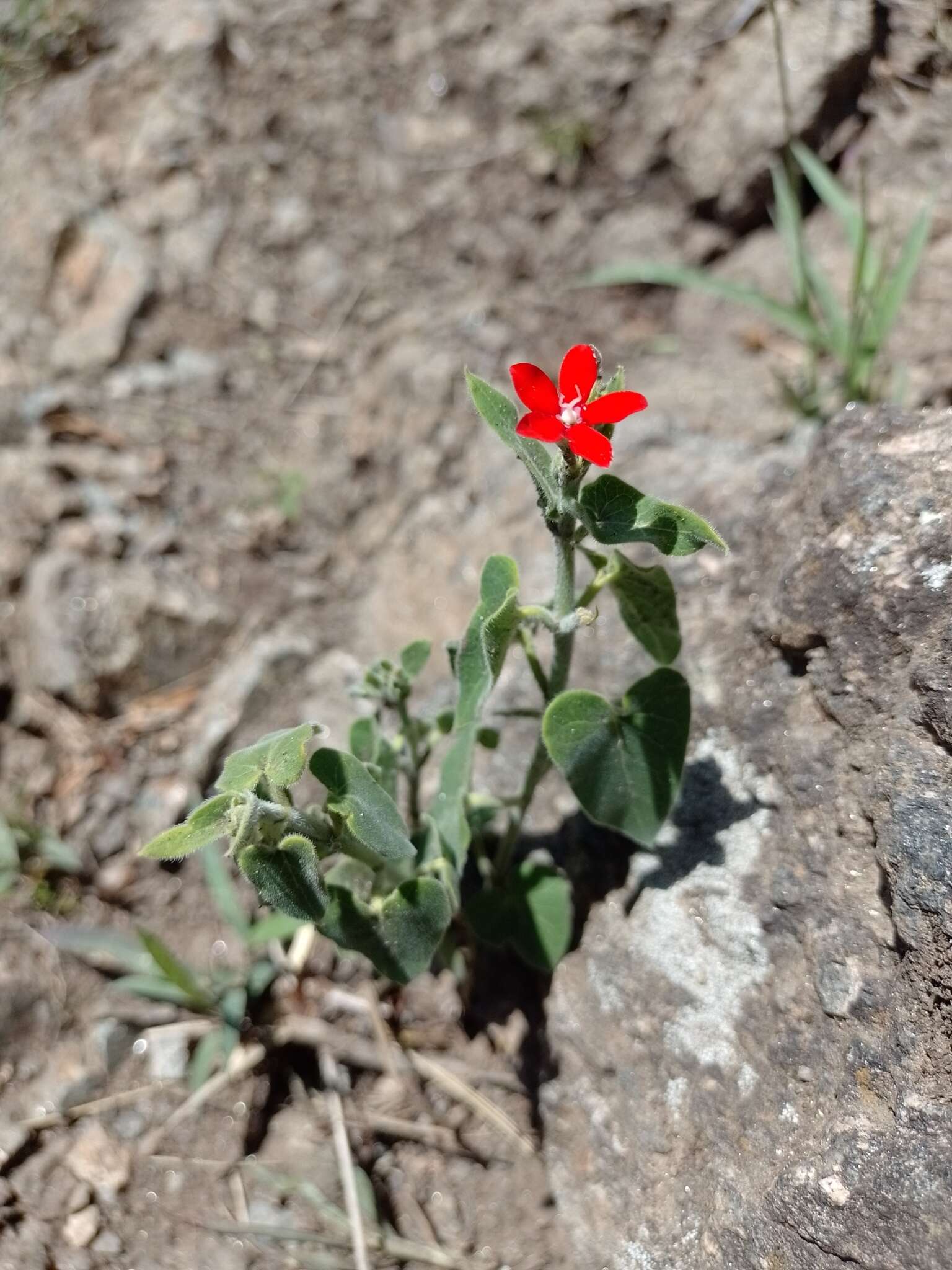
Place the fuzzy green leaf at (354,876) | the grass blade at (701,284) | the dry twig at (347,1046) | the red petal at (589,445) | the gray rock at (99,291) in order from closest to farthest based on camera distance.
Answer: the red petal at (589,445) < the fuzzy green leaf at (354,876) < the dry twig at (347,1046) < the grass blade at (701,284) < the gray rock at (99,291)

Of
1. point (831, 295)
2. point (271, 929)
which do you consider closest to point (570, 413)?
point (271, 929)

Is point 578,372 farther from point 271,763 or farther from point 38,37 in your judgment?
point 38,37

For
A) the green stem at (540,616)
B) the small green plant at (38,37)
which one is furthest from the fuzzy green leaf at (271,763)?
the small green plant at (38,37)

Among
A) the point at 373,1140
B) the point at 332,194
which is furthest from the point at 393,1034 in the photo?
the point at 332,194

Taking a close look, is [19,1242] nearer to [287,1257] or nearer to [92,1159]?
[92,1159]

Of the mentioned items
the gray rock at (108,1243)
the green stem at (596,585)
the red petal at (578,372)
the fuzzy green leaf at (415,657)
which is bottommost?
the gray rock at (108,1243)

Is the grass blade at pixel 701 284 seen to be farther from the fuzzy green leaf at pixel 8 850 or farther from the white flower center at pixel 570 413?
the fuzzy green leaf at pixel 8 850

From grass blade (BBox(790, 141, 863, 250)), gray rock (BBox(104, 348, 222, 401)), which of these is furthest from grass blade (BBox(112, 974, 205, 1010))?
grass blade (BBox(790, 141, 863, 250))
